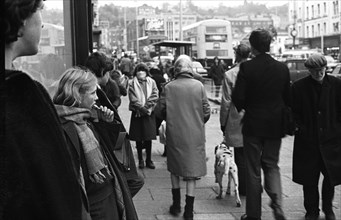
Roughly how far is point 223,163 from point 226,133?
38 centimetres

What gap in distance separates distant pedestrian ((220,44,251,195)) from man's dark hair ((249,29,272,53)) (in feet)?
3.60

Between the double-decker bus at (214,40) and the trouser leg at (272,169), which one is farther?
the double-decker bus at (214,40)

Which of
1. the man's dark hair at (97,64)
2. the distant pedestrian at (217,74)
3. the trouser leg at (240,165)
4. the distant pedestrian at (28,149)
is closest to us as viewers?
the distant pedestrian at (28,149)

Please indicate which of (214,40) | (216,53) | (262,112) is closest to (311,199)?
(262,112)

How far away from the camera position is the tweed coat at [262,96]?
5719 mm

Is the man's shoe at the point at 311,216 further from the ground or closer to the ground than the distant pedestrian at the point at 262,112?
closer to the ground

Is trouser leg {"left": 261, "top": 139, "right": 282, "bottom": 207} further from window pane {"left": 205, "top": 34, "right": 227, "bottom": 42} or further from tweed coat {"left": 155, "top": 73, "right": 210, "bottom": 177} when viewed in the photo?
window pane {"left": 205, "top": 34, "right": 227, "bottom": 42}

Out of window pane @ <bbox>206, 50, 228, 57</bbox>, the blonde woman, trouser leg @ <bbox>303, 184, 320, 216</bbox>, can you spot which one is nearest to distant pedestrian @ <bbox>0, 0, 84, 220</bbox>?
the blonde woman

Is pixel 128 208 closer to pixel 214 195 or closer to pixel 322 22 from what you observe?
pixel 214 195

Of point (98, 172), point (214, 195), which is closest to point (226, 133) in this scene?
point (214, 195)

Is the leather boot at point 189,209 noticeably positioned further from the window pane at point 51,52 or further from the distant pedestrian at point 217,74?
the distant pedestrian at point 217,74

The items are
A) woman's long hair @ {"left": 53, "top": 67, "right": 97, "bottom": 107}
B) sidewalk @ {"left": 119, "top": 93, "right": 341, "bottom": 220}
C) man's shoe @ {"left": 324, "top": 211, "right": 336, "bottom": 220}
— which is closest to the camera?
woman's long hair @ {"left": 53, "top": 67, "right": 97, "bottom": 107}

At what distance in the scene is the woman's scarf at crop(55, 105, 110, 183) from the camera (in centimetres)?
327

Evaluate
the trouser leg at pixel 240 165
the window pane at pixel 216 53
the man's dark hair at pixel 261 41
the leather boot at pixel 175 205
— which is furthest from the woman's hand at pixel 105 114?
the window pane at pixel 216 53
